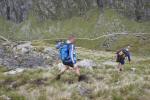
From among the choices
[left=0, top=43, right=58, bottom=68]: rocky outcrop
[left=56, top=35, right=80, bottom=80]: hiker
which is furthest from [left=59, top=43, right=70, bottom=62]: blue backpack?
[left=0, top=43, right=58, bottom=68]: rocky outcrop

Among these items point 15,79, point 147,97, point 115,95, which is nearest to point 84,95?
point 115,95

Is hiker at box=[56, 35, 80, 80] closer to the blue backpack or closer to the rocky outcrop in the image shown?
the blue backpack

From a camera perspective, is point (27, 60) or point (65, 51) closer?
point (65, 51)

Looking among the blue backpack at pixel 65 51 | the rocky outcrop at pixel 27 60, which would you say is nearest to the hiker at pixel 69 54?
the blue backpack at pixel 65 51

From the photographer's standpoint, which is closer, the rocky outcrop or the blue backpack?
the blue backpack

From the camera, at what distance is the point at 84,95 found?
15.3 metres

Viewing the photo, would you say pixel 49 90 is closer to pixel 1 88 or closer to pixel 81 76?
pixel 1 88

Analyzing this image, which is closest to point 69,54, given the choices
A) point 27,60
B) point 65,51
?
point 65,51

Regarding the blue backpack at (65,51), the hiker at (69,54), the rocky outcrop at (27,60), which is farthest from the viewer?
the rocky outcrop at (27,60)

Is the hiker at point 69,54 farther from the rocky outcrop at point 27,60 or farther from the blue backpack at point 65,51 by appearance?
the rocky outcrop at point 27,60

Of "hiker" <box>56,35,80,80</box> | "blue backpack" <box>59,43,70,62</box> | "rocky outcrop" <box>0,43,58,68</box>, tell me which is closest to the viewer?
"hiker" <box>56,35,80,80</box>

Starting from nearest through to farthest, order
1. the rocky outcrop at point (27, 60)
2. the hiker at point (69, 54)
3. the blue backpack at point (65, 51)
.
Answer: the hiker at point (69, 54) → the blue backpack at point (65, 51) → the rocky outcrop at point (27, 60)

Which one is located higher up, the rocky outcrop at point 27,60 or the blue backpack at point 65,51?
the blue backpack at point 65,51

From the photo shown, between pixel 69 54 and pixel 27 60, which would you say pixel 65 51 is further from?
pixel 27 60
